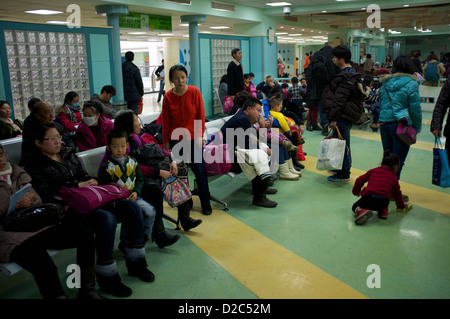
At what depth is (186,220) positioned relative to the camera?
388cm

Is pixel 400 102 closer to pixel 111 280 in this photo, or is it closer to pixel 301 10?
pixel 111 280

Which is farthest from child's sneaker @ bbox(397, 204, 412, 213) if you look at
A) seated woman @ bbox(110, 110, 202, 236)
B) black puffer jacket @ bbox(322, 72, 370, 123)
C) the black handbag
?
the black handbag

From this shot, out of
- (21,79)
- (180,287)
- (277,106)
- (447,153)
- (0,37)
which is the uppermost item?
(0,37)

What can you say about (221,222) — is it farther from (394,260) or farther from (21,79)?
(21,79)

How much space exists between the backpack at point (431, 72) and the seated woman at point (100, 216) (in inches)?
412

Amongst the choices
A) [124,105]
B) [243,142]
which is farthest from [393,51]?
[243,142]

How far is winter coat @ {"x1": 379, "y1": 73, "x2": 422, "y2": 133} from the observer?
14.4 ft

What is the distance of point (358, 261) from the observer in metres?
3.32

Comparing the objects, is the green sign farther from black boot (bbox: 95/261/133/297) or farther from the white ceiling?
black boot (bbox: 95/261/133/297)

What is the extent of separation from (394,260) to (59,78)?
5.85 metres

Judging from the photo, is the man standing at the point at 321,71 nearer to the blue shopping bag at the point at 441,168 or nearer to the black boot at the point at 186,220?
the blue shopping bag at the point at 441,168

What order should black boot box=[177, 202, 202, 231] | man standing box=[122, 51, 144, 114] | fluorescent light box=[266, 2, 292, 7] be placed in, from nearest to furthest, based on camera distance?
1. black boot box=[177, 202, 202, 231]
2. man standing box=[122, 51, 144, 114]
3. fluorescent light box=[266, 2, 292, 7]

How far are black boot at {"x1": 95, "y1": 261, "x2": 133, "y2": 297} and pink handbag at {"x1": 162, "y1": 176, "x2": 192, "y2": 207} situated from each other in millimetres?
982

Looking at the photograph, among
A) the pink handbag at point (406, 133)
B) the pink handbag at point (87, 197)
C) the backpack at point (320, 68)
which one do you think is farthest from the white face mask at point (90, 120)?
the backpack at point (320, 68)
